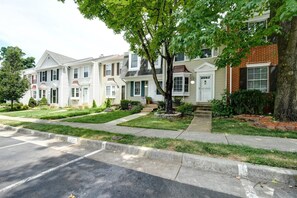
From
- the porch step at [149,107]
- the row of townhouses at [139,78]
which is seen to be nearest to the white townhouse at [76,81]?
the row of townhouses at [139,78]

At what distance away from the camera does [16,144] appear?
5.60m

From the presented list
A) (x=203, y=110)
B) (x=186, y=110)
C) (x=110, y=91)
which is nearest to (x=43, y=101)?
(x=110, y=91)

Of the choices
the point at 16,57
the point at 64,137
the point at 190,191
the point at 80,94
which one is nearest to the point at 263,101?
the point at 190,191

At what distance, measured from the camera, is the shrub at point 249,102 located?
31.7 feet

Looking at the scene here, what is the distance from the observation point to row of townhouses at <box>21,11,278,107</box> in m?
11.0

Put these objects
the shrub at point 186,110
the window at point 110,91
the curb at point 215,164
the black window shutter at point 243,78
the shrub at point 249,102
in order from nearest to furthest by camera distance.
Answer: the curb at point 215,164 < the shrub at point 249,102 < the black window shutter at point 243,78 < the shrub at point 186,110 < the window at point 110,91

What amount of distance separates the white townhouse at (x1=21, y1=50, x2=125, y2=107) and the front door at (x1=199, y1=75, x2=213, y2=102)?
932cm

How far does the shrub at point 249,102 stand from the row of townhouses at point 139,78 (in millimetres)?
1273

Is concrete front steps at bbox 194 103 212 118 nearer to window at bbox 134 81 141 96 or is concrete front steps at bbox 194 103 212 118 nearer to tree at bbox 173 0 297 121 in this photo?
tree at bbox 173 0 297 121

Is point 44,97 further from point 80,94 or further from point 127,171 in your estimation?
point 127,171

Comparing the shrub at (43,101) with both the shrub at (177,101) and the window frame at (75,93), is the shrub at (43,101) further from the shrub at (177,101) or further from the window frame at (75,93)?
the shrub at (177,101)

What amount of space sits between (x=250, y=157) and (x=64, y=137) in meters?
5.73

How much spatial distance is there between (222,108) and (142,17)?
753 centimetres

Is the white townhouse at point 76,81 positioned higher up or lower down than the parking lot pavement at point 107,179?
higher up
